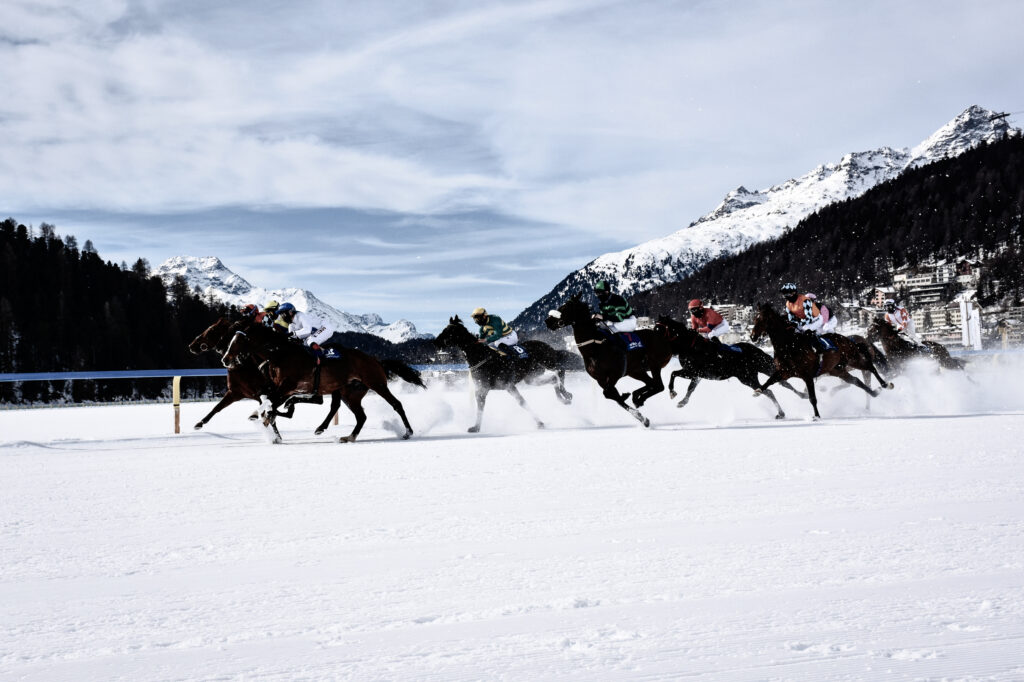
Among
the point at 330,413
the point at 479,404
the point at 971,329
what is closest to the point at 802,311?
the point at 479,404

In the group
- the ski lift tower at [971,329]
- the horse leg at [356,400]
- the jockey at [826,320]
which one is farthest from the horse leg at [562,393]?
the ski lift tower at [971,329]

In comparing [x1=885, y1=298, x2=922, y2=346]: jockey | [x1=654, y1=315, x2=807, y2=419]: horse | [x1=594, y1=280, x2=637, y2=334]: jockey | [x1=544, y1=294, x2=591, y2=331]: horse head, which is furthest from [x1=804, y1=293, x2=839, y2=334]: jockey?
[x1=544, y1=294, x2=591, y2=331]: horse head

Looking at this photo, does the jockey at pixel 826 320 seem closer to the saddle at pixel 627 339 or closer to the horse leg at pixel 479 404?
the saddle at pixel 627 339

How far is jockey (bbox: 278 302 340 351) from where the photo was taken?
1252 cm

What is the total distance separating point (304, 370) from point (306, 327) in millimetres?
838

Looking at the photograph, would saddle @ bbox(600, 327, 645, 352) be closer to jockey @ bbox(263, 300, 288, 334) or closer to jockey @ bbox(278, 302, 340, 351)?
jockey @ bbox(278, 302, 340, 351)

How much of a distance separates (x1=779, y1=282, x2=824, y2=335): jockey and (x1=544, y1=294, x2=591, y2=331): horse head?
3935mm

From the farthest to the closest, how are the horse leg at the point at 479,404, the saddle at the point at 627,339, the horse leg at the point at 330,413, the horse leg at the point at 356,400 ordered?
the saddle at the point at 627,339 → the horse leg at the point at 479,404 → the horse leg at the point at 330,413 → the horse leg at the point at 356,400

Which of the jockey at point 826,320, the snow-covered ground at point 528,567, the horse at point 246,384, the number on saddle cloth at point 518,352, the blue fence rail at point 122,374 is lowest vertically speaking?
the snow-covered ground at point 528,567

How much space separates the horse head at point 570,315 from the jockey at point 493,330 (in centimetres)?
164

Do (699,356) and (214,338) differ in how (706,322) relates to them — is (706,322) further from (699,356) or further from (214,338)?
(214,338)

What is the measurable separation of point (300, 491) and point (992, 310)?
15674 centimetres

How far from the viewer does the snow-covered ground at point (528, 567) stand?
9.46 feet

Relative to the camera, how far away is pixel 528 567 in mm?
4070
